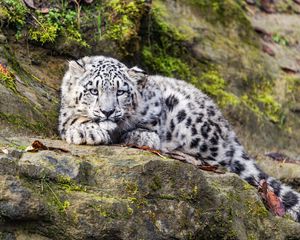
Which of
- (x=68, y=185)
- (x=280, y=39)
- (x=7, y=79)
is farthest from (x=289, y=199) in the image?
(x=280, y=39)

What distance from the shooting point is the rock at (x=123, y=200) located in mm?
5070

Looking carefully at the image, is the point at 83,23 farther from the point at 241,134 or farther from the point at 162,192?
the point at 162,192

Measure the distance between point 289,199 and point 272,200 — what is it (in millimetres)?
468

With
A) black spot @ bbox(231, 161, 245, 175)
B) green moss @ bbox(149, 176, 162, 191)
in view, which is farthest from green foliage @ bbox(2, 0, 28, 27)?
green moss @ bbox(149, 176, 162, 191)

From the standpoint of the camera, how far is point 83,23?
9.16m

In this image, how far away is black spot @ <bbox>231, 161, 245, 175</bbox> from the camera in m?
8.05

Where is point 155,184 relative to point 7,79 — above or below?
below

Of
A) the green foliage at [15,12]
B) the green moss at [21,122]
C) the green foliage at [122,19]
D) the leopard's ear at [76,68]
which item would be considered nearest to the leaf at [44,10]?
the green foliage at [15,12]

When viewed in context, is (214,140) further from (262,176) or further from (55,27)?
(55,27)

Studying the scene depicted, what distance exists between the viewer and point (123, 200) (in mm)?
5426

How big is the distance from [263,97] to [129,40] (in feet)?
9.63

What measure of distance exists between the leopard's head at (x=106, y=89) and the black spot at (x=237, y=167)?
1564mm

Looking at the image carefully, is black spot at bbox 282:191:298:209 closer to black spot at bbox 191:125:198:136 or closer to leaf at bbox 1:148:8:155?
black spot at bbox 191:125:198:136

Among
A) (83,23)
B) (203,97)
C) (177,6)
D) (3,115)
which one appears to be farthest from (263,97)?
(3,115)
